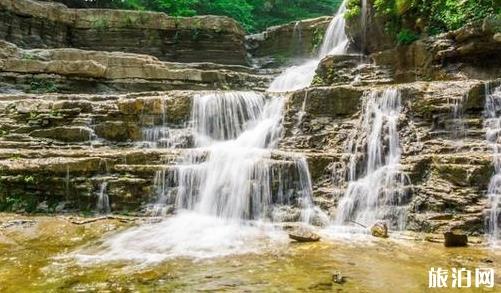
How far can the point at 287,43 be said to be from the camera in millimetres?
17719

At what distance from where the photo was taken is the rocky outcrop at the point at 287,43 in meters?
17.2

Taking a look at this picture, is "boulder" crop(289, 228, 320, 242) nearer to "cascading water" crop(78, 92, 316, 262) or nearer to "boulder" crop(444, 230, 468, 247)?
"cascading water" crop(78, 92, 316, 262)

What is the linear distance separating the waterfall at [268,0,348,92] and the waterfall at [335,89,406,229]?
199 inches

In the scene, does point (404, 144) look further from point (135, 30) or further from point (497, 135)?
point (135, 30)

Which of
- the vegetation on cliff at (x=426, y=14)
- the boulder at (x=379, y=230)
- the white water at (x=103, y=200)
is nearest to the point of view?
the boulder at (x=379, y=230)

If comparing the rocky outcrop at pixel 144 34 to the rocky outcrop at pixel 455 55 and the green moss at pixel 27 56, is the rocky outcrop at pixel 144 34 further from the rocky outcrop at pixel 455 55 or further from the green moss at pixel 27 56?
the rocky outcrop at pixel 455 55

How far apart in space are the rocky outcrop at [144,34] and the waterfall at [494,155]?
1073 centimetres

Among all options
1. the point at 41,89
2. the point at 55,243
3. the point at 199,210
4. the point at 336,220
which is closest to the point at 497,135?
the point at 336,220

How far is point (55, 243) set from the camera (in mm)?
5480

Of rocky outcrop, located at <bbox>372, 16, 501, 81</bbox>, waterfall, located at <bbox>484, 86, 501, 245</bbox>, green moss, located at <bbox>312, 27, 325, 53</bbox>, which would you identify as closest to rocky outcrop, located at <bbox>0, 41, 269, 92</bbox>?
green moss, located at <bbox>312, 27, 325, 53</bbox>

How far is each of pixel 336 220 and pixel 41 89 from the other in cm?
938

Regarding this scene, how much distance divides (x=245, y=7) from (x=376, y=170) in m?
16.5

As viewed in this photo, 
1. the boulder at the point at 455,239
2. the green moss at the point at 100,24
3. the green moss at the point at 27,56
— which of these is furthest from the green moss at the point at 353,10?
the green moss at the point at 100,24

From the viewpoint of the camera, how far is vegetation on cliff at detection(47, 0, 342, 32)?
19844 millimetres
